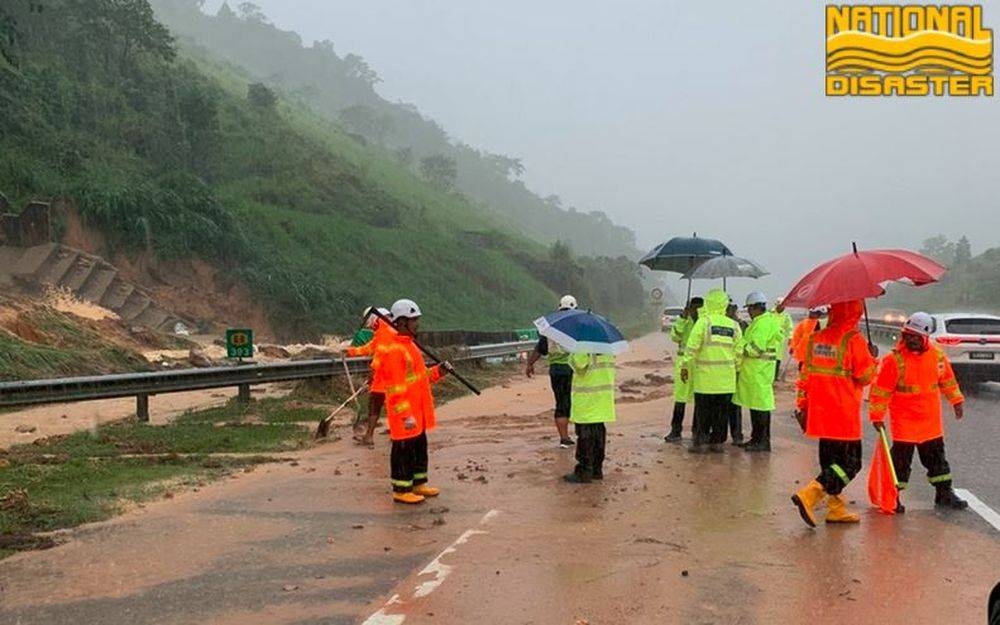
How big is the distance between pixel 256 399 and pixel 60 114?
30888mm

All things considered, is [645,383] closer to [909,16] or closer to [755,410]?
[755,410]

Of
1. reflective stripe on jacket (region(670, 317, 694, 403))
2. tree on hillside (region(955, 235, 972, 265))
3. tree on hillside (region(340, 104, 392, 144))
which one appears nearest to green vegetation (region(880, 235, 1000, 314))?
tree on hillside (region(955, 235, 972, 265))

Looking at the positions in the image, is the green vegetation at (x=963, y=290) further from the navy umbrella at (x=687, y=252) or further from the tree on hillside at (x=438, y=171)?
the navy umbrella at (x=687, y=252)

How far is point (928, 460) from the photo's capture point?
7492mm

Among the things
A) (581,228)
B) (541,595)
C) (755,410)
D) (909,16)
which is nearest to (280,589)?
(541,595)

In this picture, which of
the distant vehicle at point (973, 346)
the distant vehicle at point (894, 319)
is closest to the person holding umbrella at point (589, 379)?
the distant vehicle at point (973, 346)

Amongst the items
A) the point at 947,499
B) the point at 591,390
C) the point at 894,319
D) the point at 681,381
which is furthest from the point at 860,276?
the point at 894,319

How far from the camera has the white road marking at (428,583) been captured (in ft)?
15.0

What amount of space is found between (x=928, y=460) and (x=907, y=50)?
707 inches

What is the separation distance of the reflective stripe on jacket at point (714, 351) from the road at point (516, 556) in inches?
47.7

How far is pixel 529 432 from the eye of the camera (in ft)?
39.5

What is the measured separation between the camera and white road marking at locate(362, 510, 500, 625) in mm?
4578

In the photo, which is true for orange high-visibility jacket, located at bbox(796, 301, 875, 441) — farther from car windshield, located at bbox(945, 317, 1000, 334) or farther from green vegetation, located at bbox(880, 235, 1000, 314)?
green vegetation, located at bbox(880, 235, 1000, 314)

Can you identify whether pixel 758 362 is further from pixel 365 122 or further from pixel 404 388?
pixel 365 122
